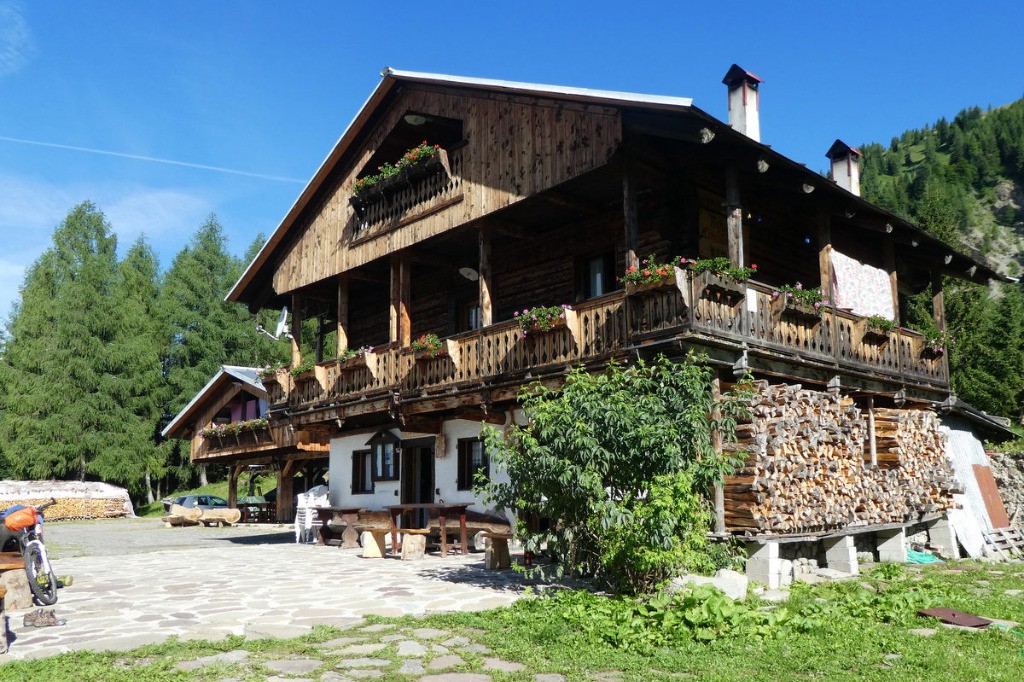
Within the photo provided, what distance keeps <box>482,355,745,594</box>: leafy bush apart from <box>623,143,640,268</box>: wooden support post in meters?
2.91

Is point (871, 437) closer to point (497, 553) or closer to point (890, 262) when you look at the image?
point (890, 262)

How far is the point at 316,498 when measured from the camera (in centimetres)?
2105

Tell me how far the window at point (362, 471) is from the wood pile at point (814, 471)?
11058 mm

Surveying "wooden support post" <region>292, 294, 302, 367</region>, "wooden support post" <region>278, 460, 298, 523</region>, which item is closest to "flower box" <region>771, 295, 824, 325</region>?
"wooden support post" <region>292, 294, 302, 367</region>

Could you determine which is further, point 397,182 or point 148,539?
point 148,539

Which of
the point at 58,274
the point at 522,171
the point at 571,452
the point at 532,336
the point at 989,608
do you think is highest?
the point at 58,274

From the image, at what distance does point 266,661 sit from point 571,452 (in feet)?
12.6

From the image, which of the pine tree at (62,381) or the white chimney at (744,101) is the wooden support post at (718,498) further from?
the pine tree at (62,381)

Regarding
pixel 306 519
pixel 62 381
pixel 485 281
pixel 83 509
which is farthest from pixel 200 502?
pixel 485 281

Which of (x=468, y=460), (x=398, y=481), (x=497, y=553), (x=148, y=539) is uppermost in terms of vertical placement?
(x=468, y=460)

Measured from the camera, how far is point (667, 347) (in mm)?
11570

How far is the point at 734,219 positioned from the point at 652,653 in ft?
23.5

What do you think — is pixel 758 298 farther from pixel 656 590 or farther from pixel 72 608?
pixel 72 608

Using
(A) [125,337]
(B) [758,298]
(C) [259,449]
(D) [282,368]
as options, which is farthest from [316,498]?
(A) [125,337]
